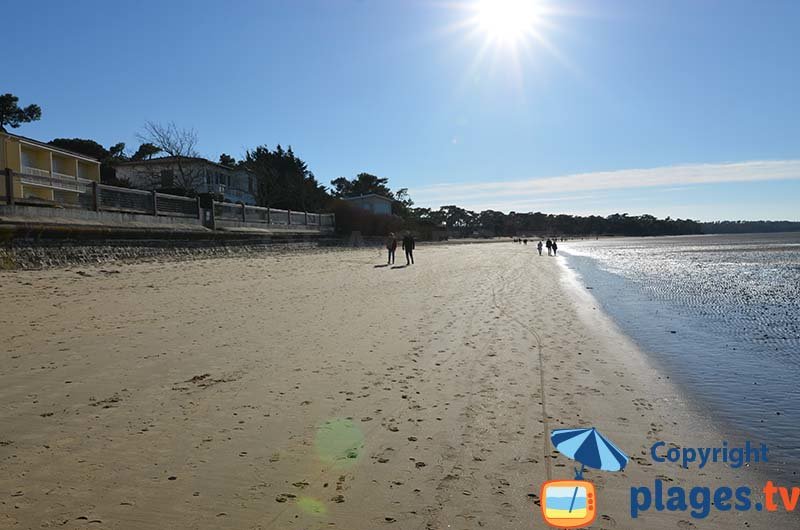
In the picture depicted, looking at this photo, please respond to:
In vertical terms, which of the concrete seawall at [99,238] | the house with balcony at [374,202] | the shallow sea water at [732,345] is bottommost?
the shallow sea water at [732,345]

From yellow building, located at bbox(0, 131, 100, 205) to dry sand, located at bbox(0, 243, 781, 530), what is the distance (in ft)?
20.0

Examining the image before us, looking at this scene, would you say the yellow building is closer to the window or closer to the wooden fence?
the wooden fence

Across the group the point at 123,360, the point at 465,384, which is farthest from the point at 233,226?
the point at 465,384

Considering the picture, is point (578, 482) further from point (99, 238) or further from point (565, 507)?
point (99, 238)

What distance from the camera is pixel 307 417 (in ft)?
15.4

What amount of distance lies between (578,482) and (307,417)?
2481mm

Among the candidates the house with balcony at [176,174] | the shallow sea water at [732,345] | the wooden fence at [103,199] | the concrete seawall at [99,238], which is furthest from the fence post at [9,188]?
the house with balcony at [176,174]

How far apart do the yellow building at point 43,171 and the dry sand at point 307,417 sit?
20.0ft

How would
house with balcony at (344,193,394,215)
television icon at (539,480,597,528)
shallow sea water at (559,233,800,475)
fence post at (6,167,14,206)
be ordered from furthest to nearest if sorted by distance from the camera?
1. house with balcony at (344,193,394,215)
2. fence post at (6,167,14,206)
3. shallow sea water at (559,233,800,475)
4. television icon at (539,480,597,528)

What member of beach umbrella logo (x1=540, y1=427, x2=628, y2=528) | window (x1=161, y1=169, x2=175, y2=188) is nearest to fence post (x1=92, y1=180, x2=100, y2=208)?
beach umbrella logo (x1=540, y1=427, x2=628, y2=528)

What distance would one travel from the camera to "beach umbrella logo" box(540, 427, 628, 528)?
279 cm

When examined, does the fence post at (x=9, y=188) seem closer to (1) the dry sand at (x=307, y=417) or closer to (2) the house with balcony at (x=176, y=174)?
(1) the dry sand at (x=307, y=417)

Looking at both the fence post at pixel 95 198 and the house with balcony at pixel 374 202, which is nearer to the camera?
the fence post at pixel 95 198

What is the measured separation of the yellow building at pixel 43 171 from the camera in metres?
14.8
